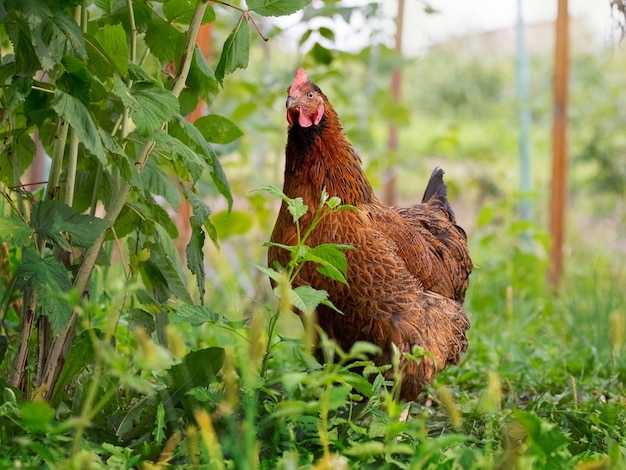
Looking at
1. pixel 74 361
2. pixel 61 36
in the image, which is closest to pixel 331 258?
pixel 74 361

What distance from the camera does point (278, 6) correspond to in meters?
1.86

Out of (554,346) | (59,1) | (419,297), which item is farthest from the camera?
(554,346)

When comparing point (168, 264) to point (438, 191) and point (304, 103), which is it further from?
point (438, 191)

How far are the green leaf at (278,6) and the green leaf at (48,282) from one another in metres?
0.79

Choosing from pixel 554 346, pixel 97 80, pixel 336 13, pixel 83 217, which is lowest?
pixel 554 346

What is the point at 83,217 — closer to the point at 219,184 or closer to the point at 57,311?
the point at 57,311

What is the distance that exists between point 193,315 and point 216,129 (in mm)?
644

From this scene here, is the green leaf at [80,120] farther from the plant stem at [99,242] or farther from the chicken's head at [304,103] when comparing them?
the chicken's head at [304,103]

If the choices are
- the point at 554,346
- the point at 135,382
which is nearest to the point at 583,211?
the point at 554,346

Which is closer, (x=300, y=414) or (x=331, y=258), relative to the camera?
(x=300, y=414)

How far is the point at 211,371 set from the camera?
6.10 feet

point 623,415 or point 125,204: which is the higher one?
point 125,204

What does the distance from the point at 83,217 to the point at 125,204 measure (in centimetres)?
19

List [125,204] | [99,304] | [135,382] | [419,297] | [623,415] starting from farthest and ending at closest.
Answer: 1. [99,304]
2. [419,297]
3. [623,415]
4. [125,204]
5. [135,382]
